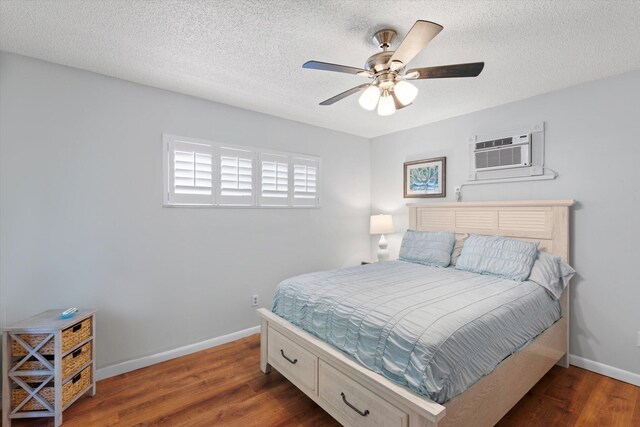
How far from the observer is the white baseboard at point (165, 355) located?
2365mm

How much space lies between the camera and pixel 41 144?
6.99ft

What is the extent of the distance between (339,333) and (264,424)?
757 mm

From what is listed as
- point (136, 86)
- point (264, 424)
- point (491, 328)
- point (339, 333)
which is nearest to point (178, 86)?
point (136, 86)

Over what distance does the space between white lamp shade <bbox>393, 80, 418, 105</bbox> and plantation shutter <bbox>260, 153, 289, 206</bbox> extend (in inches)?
71.9

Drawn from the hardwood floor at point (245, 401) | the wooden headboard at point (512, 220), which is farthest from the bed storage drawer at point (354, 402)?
the wooden headboard at point (512, 220)

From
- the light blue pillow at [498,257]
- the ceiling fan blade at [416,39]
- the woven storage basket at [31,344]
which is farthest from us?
the light blue pillow at [498,257]

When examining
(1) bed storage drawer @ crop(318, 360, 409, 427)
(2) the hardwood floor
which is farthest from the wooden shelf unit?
(1) bed storage drawer @ crop(318, 360, 409, 427)

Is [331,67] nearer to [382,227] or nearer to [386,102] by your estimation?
[386,102]

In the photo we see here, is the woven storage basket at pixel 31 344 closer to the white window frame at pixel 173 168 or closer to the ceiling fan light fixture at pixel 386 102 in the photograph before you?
the white window frame at pixel 173 168

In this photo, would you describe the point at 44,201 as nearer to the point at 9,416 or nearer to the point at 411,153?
the point at 9,416

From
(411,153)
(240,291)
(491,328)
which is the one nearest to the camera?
(491,328)

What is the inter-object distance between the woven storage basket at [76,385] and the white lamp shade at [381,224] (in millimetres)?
3094

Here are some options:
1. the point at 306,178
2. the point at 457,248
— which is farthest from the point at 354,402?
the point at 306,178

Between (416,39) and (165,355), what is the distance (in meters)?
3.06
